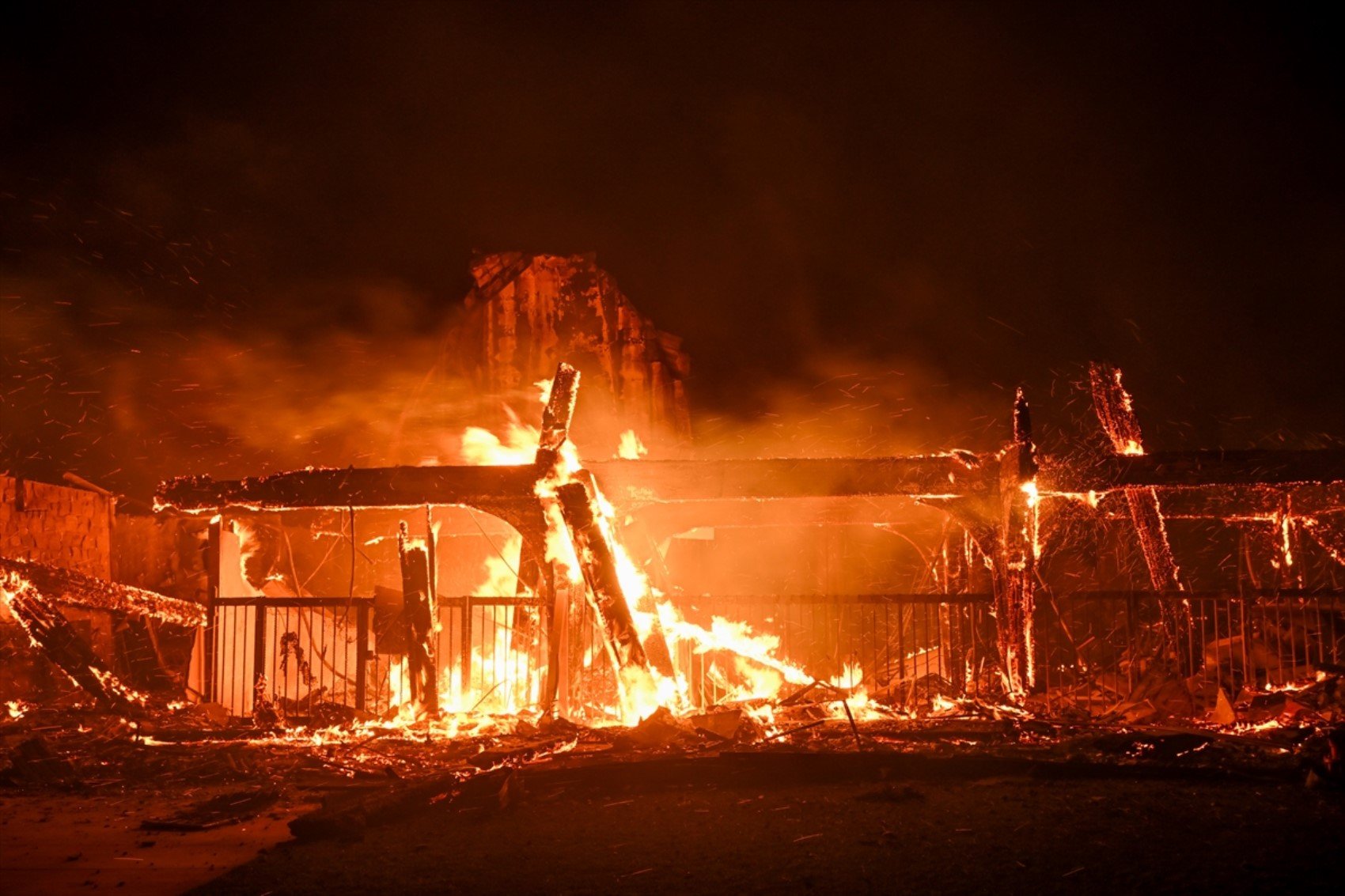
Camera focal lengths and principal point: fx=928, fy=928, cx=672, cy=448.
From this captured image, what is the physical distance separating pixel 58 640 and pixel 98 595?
3.29 ft

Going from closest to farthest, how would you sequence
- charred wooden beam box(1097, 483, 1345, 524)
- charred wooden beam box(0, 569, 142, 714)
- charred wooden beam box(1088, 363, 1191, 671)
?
charred wooden beam box(0, 569, 142, 714), charred wooden beam box(1088, 363, 1191, 671), charred wooden beam box(1097, 483, 1345, 524)

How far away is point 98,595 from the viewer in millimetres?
12031

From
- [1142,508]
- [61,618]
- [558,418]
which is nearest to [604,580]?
[558,418]

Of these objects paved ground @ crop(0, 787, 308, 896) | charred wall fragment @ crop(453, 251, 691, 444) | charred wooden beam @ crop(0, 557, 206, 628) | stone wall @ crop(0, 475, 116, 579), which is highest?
charred wall fragment @ crop(453, 251, 691, 444)

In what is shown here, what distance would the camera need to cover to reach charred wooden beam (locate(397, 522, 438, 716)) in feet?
39.3

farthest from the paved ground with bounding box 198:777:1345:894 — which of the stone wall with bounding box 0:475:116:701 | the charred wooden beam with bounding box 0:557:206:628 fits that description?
the stone wall with bounding box 0:475:116:701

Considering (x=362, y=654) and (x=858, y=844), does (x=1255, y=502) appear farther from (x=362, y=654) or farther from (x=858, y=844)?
(x=362, y=654)

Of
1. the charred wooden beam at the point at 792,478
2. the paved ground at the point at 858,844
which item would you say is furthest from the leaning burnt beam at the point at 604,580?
the paved ground at the point at 858,844

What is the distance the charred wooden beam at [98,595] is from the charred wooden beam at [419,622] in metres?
3.50

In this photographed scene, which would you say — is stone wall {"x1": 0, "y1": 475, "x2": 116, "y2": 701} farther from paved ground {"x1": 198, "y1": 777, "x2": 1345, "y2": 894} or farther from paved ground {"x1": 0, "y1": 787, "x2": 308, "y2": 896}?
paved ground {"x1": 198, "y1": 777, "x2": 1345, "y2": 894}

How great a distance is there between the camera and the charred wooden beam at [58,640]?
11.0m

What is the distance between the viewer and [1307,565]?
69.4 ft

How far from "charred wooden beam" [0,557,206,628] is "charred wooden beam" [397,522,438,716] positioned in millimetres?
3496

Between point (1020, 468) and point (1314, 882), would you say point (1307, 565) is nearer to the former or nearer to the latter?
point (1020, 468)
